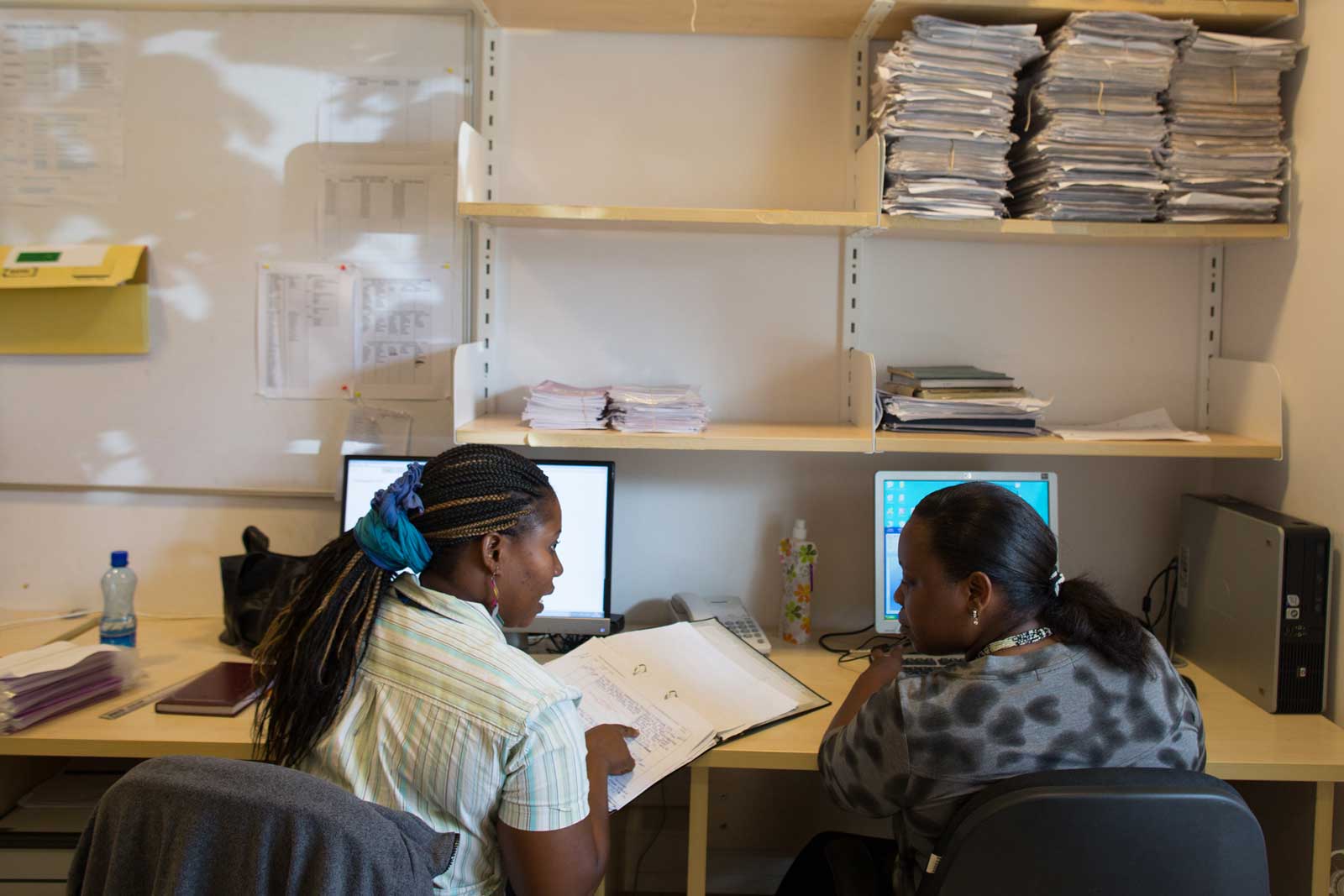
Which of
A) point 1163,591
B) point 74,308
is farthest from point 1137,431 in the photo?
point 74,308

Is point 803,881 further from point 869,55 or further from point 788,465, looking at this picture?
point 869,55

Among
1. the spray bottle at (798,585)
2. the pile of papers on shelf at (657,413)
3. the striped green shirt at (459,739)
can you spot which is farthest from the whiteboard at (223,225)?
the striped green shirt at (459,739)

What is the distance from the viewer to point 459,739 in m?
1.16

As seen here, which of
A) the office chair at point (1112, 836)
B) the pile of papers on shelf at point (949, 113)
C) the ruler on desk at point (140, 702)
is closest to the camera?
the office chair at point (1112, 836)

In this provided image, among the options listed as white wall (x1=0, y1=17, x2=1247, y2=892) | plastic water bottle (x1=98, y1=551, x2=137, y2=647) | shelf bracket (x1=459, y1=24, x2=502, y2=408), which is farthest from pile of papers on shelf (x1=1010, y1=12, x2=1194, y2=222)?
plastic water bottle (x1=98, y1=551, x2=137, y2=647)

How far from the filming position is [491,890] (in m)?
1.27

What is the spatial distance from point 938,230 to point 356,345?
1272 millimetres

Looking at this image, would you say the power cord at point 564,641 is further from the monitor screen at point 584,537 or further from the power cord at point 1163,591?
the power cord at point 1163,591

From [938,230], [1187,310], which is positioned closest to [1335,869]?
[1187,310]

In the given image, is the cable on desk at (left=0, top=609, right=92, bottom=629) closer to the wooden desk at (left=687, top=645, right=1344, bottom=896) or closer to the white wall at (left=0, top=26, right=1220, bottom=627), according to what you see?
the white wall at (left=0, top=26, right=1220, bottom=627)

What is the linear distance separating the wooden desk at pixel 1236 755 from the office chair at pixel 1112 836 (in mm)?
477

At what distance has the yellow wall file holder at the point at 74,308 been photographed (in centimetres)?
223

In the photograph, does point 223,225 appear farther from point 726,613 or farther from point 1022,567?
point 1022,567

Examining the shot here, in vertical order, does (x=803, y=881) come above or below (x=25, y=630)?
below
